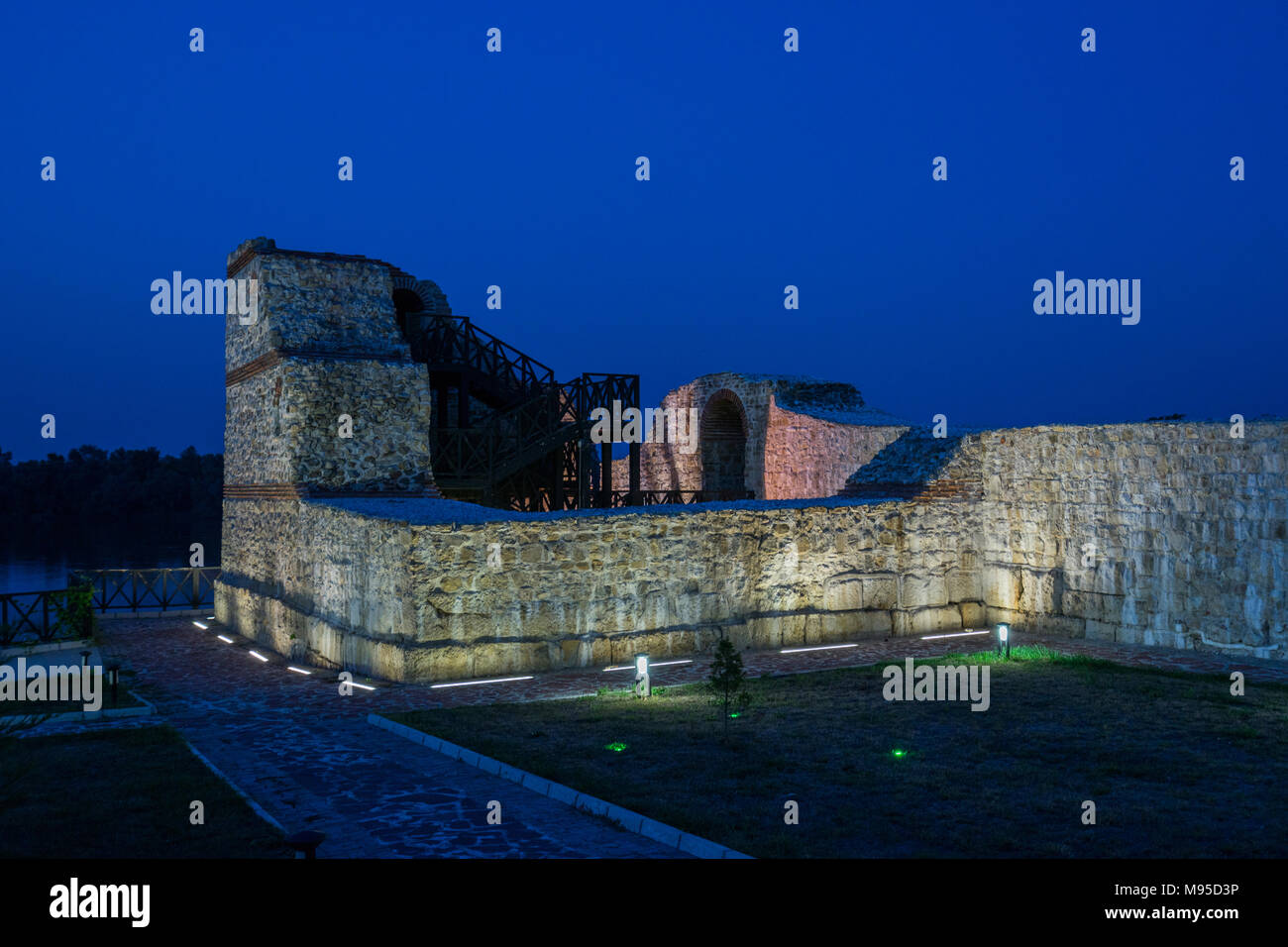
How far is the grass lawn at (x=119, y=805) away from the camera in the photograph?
17.9 feet

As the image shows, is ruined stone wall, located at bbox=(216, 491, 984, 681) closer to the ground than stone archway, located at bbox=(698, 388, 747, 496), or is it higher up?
closer to the ground

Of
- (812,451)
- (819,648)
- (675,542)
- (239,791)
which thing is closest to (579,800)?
(239,791)

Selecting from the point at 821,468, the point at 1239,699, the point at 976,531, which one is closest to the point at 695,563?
the point at 976,531

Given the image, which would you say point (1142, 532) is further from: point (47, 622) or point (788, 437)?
point (47, 622)

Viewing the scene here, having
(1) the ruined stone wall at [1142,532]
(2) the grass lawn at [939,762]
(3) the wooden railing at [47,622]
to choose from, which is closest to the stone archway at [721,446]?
(1) the ruined stone wall at [1142,532]

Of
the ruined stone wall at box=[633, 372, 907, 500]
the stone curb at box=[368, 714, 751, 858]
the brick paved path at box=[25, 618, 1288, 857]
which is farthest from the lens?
the ruined stone wall at box=[633, 372, 907, 500]

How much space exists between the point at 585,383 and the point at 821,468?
6512mm

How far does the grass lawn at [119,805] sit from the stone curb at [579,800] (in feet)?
5.41

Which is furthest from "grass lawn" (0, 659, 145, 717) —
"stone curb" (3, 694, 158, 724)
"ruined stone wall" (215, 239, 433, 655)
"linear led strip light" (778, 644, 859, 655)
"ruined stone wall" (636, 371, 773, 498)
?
"ruined stone wall" (636, 371, 773, 498)

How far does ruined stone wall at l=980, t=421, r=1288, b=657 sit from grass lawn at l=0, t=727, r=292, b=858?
10.5 metres

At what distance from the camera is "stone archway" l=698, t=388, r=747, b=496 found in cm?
2923

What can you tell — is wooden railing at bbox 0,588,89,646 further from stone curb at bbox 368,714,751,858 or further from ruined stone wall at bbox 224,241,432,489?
stone curb at bbox 368,714,751,858
